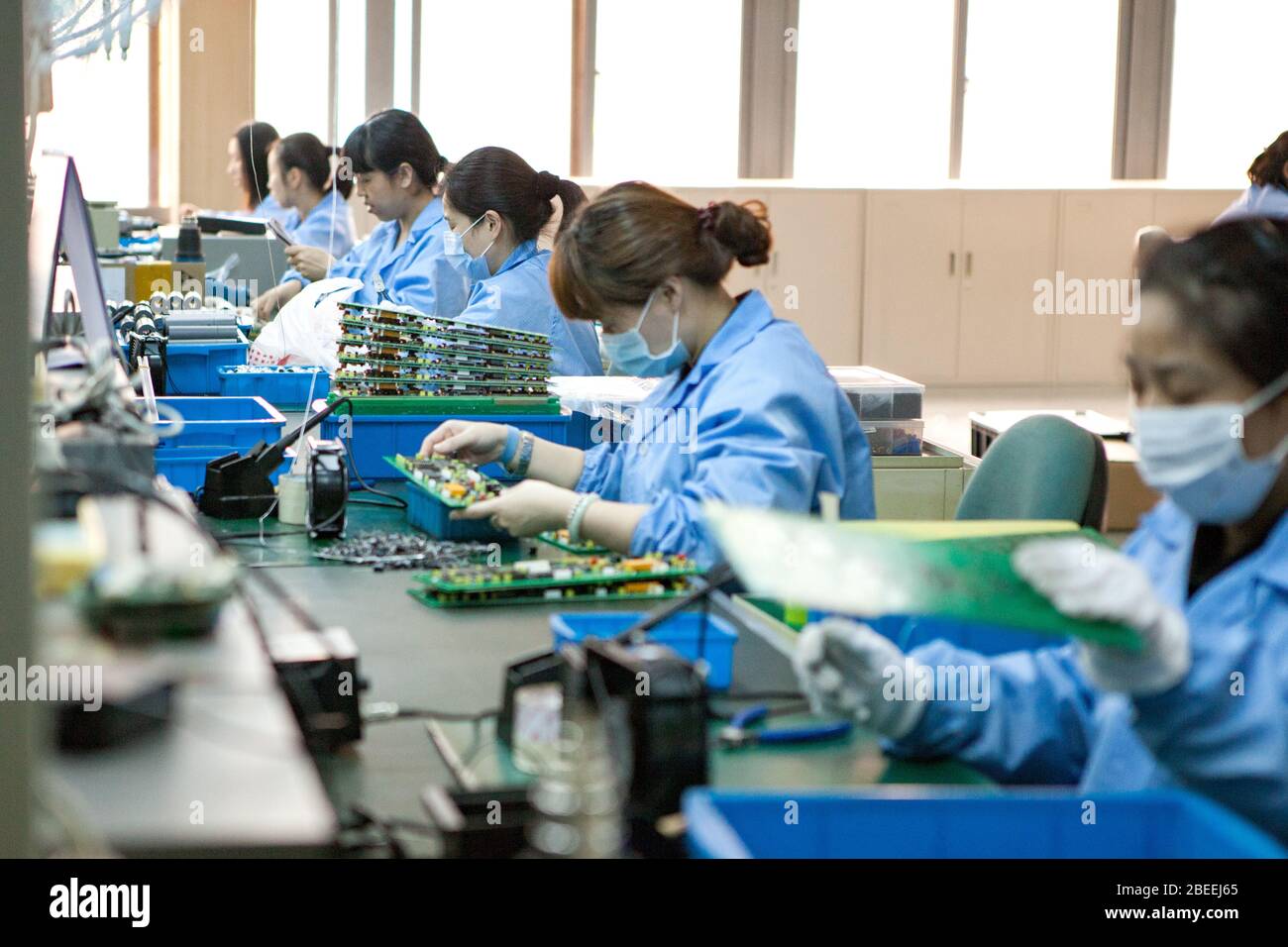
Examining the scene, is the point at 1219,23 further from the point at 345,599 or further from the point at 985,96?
the point at 345,599

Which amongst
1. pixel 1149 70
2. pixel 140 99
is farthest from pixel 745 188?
pixel 140 99

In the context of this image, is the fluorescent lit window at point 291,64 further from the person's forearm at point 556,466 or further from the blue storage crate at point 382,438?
the person's forearm at point 556,466

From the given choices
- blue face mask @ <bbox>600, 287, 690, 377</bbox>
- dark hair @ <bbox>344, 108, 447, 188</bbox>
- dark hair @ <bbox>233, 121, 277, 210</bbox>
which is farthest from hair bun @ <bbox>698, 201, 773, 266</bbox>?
dark hair @ <bbox>233, 121, 277, 210</bbox>

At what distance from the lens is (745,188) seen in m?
8.20

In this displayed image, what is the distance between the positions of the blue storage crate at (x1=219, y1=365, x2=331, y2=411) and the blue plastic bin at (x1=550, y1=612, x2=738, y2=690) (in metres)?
1.95

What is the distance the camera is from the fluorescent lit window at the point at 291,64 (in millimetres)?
7637

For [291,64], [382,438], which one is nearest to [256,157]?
[291,64]

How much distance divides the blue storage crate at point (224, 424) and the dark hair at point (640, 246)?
26.9 inches

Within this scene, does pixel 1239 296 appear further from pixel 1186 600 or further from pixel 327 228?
pixel 327 228

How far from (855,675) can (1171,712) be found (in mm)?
272

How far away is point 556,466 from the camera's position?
8.82 feet

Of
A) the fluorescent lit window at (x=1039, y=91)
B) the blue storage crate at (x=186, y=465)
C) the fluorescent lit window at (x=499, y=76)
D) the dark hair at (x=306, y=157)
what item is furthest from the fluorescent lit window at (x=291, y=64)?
the blue storage crate at (x=186, y=465)
